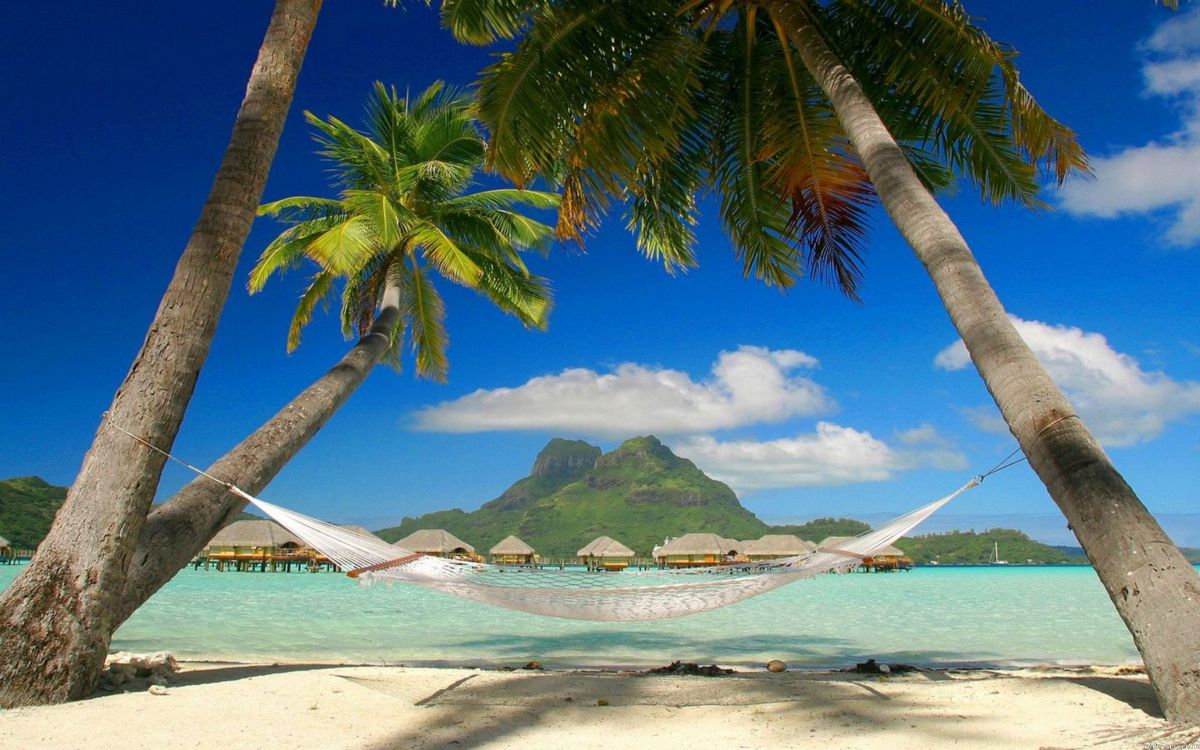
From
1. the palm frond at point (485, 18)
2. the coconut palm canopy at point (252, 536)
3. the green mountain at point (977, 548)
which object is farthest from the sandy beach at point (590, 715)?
the green mountain at point (977, 548)

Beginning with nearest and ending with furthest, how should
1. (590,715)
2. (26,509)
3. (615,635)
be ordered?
(590,715) < (615,635) < (26,509)

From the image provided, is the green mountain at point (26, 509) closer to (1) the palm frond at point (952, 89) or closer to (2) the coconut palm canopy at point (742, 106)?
(2) the coconut palm canopy at point (742, 106)

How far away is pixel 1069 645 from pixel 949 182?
508cm

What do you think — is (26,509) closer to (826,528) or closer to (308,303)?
(308,303)

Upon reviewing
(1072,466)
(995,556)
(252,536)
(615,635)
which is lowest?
(615,635)

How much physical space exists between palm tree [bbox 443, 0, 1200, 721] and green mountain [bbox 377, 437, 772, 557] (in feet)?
135

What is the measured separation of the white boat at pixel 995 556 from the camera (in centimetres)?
5384

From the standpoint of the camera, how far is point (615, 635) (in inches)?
329

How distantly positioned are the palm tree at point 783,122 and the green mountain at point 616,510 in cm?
4119

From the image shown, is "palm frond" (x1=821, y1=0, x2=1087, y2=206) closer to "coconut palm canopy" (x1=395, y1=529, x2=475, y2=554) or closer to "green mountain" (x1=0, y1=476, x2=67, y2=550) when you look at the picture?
"coconut palm canopy" (x1=395, y1=529, x2=475, y2=554)

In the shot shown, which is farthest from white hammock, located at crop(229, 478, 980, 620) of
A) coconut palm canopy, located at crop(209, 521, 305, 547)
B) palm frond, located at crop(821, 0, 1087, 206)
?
coconut palm canopy, located at crop(209, 521, 305, 547)

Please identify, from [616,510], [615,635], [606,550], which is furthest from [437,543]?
[616,510]

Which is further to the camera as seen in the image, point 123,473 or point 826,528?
point 826,528

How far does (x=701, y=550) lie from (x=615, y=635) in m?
18.1
